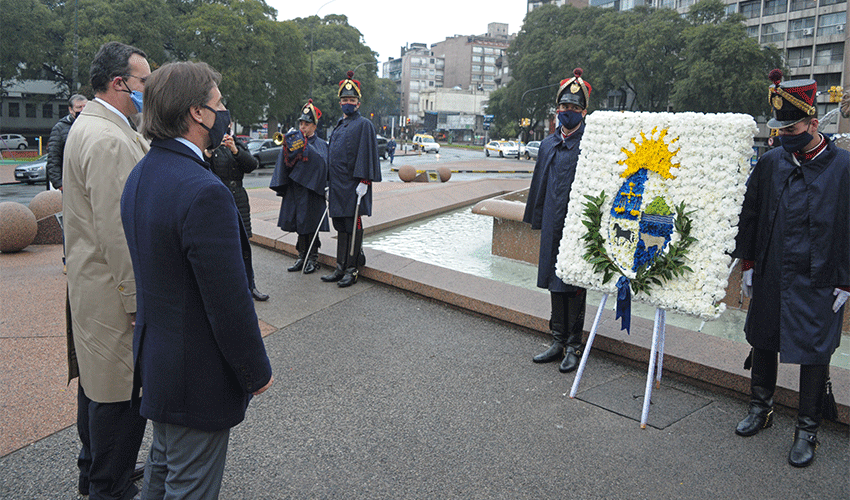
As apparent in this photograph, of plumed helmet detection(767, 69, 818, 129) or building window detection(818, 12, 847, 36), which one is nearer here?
plumed helmet detection(767, 69, 818, 129)

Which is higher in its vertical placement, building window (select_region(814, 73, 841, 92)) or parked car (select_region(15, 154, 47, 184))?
building window (select_region(814, 73, 841, 92))

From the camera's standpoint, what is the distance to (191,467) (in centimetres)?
231

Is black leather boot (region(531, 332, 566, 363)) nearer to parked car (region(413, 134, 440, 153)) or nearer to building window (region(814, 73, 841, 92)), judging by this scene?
parked car (region(413, 134, 440, 153))

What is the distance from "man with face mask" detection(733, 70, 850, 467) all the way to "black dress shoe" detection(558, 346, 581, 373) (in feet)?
4.12

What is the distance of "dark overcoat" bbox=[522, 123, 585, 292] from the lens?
4.98 metres

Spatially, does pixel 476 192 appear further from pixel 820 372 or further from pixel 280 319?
pixel 820 372

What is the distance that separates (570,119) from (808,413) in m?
2.48

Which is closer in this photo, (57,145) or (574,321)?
(574,321)

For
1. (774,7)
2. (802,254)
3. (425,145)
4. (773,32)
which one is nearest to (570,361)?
(802,254)

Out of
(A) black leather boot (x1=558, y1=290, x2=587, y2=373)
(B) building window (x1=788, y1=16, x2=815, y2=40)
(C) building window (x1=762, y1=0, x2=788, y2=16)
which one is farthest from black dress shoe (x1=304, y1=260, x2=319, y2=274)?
(C) building window (x1=762, y1=0, x2=788, y2=16)

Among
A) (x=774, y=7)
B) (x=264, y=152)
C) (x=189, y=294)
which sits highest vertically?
(x=774, y=7)

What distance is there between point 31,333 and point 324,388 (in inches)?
104

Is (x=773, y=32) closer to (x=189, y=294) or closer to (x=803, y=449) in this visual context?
(x=803, y=449)

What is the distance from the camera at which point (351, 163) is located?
7.39 meters
